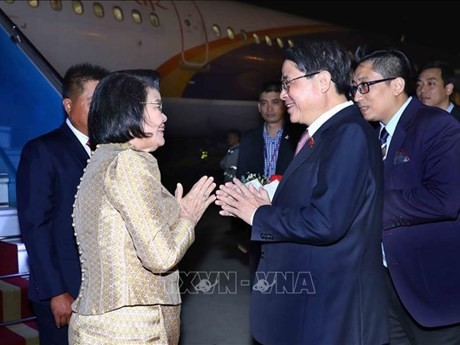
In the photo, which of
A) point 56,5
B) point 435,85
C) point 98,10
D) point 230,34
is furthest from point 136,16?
point 435,85

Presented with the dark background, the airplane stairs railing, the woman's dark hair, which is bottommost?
the airplane stairs railing

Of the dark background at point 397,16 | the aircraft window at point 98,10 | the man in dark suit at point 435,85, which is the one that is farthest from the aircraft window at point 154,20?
the dark background at point 397,16

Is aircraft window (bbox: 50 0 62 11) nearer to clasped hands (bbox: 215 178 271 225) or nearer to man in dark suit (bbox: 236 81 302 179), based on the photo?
man in dark suit (bbox: 236 81 302 179)

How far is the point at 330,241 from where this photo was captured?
1.63 metres

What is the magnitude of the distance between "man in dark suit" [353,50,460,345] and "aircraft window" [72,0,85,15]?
590 centimetres

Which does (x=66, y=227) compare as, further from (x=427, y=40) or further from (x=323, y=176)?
(x=427, y=40)

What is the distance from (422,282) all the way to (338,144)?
3.00ft

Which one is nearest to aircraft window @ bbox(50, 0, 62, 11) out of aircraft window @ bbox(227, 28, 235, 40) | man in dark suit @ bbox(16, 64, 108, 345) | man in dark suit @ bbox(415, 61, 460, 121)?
aircraft window @ bbox(227, 28, 235, 40)

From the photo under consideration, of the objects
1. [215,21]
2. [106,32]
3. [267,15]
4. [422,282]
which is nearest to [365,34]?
[267,15]

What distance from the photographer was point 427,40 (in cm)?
2255

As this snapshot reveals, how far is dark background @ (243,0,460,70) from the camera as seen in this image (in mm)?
19844

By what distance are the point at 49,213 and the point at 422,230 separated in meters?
1.57

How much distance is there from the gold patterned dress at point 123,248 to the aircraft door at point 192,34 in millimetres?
7630

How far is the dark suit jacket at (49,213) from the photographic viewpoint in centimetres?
217
